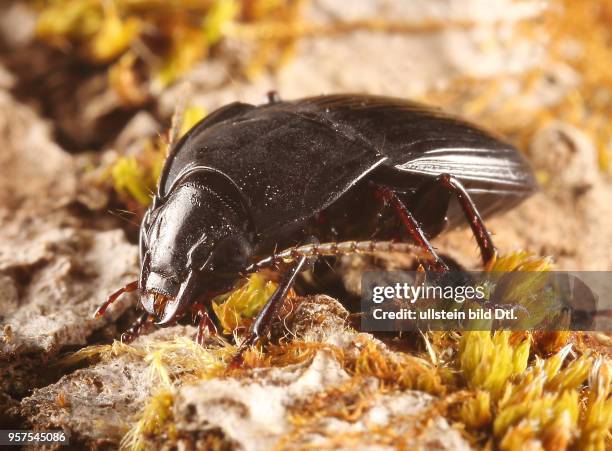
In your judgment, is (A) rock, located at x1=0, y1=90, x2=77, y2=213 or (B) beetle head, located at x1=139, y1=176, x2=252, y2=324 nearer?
(B) beetle head, located at x1=139, y1=176, x2=252, y2=324

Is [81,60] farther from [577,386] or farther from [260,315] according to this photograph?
[577,386]

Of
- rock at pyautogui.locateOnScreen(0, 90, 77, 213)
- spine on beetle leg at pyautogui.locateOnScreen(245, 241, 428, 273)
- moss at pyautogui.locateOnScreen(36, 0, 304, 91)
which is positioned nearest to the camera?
spine on beetle leg at pyautogui.locateOnScreen(245, 241, 428, 273)

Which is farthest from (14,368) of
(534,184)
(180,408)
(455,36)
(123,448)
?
(455,36)

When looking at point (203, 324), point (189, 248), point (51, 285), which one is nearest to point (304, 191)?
point (189, 248)

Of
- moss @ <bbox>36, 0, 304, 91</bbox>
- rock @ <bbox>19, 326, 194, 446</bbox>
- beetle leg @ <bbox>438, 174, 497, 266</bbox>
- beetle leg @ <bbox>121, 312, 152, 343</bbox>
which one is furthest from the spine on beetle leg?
moss @ <bbox>36, 0, 304, 91</bbox>

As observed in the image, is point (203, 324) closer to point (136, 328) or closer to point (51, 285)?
point (136, 328)

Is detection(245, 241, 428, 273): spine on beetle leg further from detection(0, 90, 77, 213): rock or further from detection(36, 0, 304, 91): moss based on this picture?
detection(36, 0, 304, 91): moss
